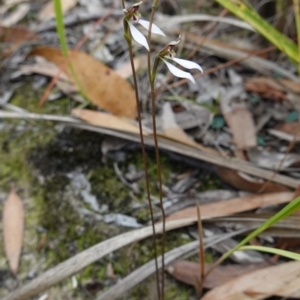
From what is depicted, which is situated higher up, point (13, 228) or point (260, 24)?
point (260, 24)

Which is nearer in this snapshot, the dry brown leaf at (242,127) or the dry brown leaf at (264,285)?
the dry brown leaf at (264,285)

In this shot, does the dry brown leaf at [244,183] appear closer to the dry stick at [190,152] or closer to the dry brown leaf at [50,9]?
the dry stick at [190,152]

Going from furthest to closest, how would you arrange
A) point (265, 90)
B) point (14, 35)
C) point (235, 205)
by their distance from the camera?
point (14, 35) → point (265, 90) → point (235, 205)

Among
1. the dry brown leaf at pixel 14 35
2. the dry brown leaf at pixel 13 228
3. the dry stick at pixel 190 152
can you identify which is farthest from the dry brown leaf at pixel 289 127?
the dry brown leaf at pixel 14 35

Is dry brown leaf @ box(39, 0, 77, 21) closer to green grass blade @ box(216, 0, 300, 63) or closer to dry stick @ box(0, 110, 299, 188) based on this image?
dry stick @ box(0, 110, 299, 188)

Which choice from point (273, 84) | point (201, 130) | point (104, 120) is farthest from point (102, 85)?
point (273, 84)

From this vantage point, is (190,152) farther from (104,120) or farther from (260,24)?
(260,24)

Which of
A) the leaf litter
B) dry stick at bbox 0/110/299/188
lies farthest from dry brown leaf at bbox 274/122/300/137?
dry stick at bbox 0/110/299/188

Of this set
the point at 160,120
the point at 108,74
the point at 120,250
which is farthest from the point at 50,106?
the point at 120,250
